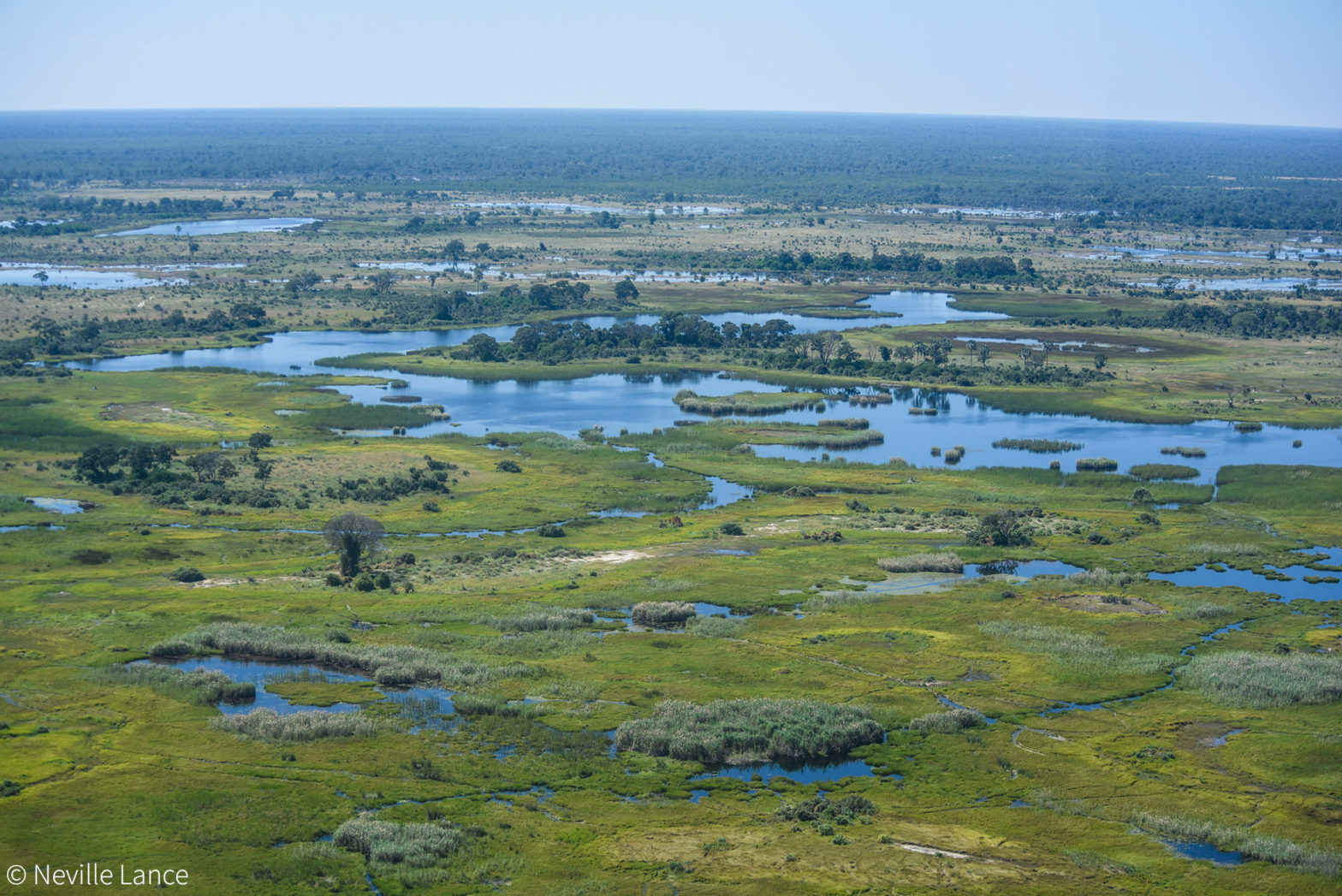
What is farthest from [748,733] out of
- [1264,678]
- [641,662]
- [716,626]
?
[1264,678]

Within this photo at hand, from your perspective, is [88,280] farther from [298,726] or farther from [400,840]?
[400,840]

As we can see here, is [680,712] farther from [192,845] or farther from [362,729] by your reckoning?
[192,845]

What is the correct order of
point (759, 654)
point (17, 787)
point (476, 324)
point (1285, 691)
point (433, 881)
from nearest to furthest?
point (433, 881) < point (17, 787) < point (1285, 691) < point (759, 654) < point (476, 324)

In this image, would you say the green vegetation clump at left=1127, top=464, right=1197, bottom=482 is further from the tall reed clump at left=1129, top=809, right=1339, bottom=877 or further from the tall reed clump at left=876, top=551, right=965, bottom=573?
the tall reed clump at left=1129, top=809, right=1339, bottom=877

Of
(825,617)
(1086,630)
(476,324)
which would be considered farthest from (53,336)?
(1086,630)

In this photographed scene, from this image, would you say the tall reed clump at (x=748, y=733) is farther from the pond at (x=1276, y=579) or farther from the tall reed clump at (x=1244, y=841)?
the pond at (x=1276, y=579)
